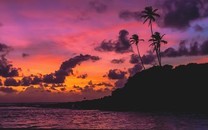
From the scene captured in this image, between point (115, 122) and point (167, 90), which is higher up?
point (167, 90)

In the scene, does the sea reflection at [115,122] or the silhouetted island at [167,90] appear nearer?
the sea reflection at [115,122]

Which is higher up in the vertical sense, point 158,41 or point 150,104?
point 158,41

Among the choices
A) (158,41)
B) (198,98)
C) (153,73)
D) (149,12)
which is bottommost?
(198,98)

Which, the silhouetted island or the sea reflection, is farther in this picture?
the silhouetted island

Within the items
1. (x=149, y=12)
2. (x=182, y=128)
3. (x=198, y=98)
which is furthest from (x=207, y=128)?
(x=149, y=12)

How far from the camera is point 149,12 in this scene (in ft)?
357

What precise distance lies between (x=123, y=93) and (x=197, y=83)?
87.1 ft

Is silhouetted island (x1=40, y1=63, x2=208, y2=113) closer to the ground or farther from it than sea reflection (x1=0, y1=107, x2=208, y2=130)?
farther from it

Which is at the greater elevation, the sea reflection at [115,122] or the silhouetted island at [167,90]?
the silhouetted island at [167,90]

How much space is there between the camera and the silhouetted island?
96.6 m

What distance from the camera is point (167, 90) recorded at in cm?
10300

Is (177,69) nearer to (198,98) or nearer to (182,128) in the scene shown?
(198,98)

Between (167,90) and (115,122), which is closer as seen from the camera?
(115,122)

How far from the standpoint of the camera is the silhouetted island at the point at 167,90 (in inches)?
3804
